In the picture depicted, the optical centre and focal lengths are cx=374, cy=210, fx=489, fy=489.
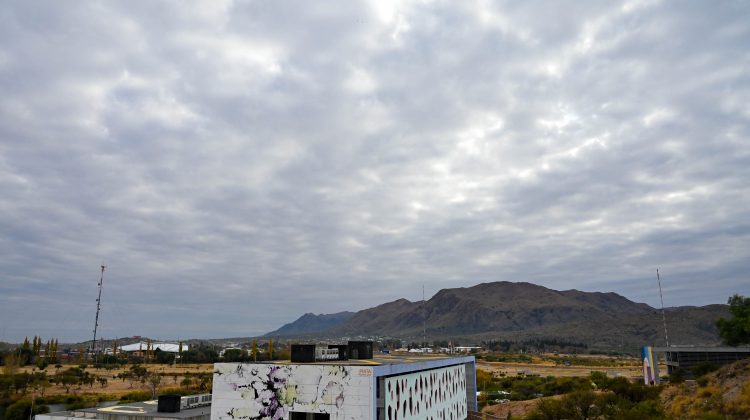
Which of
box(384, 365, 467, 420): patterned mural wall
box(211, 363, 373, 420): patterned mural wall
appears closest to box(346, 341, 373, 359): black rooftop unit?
box(384, 365, 467, 420): patterned mural wall

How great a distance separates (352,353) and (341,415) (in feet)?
45.9

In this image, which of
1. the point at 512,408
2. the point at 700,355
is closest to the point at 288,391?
the point at 512,408

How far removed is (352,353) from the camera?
45625 mm

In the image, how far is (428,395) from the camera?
42.9 metres

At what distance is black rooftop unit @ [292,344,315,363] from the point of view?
37.0m

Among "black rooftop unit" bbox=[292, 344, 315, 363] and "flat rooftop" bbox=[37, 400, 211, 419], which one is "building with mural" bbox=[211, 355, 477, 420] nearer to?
"black rooftop unit" bbox=[292, 344, 315, 363]

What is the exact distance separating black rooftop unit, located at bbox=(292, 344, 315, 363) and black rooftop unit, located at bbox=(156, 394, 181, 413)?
14.4 metres

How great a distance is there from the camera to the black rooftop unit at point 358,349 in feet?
149

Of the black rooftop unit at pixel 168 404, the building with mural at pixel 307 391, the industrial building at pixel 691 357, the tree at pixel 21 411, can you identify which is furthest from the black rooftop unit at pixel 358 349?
the tree at pixel 21 411

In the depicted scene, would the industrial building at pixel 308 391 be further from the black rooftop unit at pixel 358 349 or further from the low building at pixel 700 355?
the low building at pixel 700 355

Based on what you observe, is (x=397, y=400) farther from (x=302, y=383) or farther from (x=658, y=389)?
(x=658, y=389)

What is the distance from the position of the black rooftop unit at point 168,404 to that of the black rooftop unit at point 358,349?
15.9m

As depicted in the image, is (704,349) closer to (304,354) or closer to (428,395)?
(428,395)

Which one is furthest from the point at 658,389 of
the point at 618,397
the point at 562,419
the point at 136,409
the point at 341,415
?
the point at 136,409
